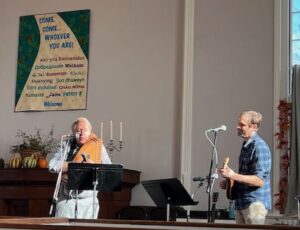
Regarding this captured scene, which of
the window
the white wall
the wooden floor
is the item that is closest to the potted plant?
the white wall

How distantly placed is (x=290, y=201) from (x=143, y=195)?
1687 mm

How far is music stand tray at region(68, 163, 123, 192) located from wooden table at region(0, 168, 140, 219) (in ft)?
5.37

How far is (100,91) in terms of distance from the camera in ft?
23.8

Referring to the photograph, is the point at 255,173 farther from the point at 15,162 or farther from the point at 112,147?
the point at 15,162

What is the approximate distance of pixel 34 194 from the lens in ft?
20.9

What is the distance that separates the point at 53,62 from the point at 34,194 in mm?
1969

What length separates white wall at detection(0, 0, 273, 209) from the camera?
6512 millimetres

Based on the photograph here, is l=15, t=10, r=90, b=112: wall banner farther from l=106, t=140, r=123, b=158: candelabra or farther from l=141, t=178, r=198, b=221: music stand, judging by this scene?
l=141, t=178, r=198, b=221: music stand

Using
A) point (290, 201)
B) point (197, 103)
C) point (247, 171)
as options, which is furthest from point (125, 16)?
point (247, 171)

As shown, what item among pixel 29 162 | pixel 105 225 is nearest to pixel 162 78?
pixel 29 162

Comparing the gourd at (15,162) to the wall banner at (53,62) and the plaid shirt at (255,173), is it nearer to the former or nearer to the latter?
the wall banner at (53,62)

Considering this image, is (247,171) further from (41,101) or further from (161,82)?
(41,101)

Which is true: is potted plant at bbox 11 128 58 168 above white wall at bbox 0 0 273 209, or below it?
below

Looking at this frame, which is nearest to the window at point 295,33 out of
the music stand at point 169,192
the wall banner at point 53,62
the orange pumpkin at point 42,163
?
the wall banner at point 53,62
